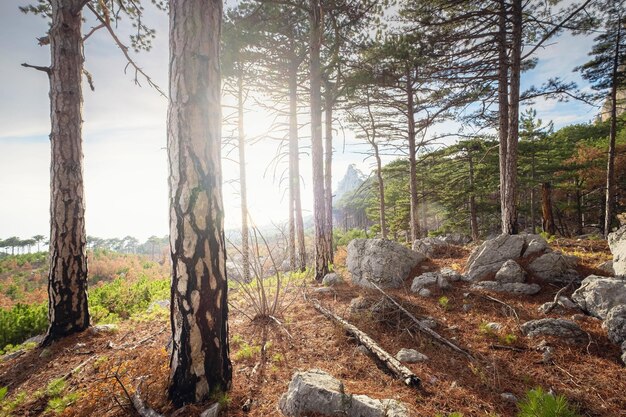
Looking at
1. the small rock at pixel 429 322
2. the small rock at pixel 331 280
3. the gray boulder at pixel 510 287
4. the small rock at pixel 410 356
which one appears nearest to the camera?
the small rock at pixel 410 356

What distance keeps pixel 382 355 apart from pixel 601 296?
3.63m

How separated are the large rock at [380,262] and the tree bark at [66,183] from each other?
554 centimetres

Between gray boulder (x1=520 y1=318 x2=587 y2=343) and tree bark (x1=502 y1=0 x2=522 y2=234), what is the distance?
5.10 meters

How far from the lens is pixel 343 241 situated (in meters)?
19.1

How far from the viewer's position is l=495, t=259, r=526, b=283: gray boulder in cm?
528

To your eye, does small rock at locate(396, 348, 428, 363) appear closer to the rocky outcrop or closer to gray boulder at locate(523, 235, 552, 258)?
the rocky outcrop

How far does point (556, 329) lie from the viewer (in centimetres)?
355

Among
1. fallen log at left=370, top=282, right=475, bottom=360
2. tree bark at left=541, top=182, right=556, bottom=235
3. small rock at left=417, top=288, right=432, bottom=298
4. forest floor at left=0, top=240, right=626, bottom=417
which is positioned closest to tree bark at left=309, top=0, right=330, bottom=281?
forest floor at left=0, top=240, right=626, bottom=417

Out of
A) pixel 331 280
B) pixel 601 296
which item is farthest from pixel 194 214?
pixel 601 296

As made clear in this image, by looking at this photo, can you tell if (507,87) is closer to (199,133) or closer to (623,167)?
(199,133)

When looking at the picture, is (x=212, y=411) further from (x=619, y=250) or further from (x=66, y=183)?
(x=619, y=250)

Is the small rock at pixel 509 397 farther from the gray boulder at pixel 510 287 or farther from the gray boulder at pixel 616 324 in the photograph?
the gray boulder at pixel 510 287

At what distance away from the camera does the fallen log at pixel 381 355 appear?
2574 mm

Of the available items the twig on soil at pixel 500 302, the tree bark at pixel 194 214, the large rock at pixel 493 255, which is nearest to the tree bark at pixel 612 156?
the large rock at pixel 493 255
